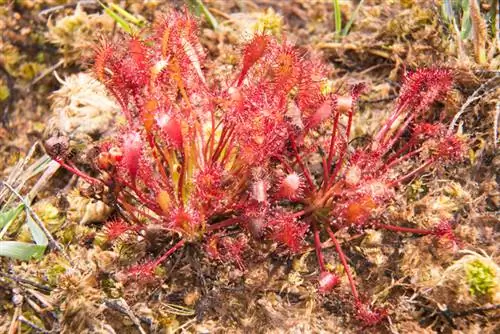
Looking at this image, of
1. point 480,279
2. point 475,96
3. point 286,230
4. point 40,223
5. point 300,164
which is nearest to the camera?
point 286,230

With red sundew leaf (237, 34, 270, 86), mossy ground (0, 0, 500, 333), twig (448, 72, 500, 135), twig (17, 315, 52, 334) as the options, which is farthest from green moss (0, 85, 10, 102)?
twig (448, 72, 500, 135)

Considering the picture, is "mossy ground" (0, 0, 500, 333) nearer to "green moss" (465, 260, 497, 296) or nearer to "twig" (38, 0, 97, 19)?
"green moss" (465, 260, 497, 296)

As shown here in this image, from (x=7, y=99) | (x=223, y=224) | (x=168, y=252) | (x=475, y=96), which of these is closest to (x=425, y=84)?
(x=475, y=96)

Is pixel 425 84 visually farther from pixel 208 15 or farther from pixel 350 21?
pixel 208 15

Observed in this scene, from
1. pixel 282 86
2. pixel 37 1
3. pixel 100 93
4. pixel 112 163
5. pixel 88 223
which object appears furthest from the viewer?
pixel 37 1

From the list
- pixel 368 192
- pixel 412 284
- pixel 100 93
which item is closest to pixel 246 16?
pixel 100 93

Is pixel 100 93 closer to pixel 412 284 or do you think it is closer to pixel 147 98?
pixel 147 98

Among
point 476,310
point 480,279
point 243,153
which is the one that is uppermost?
point 243,153
